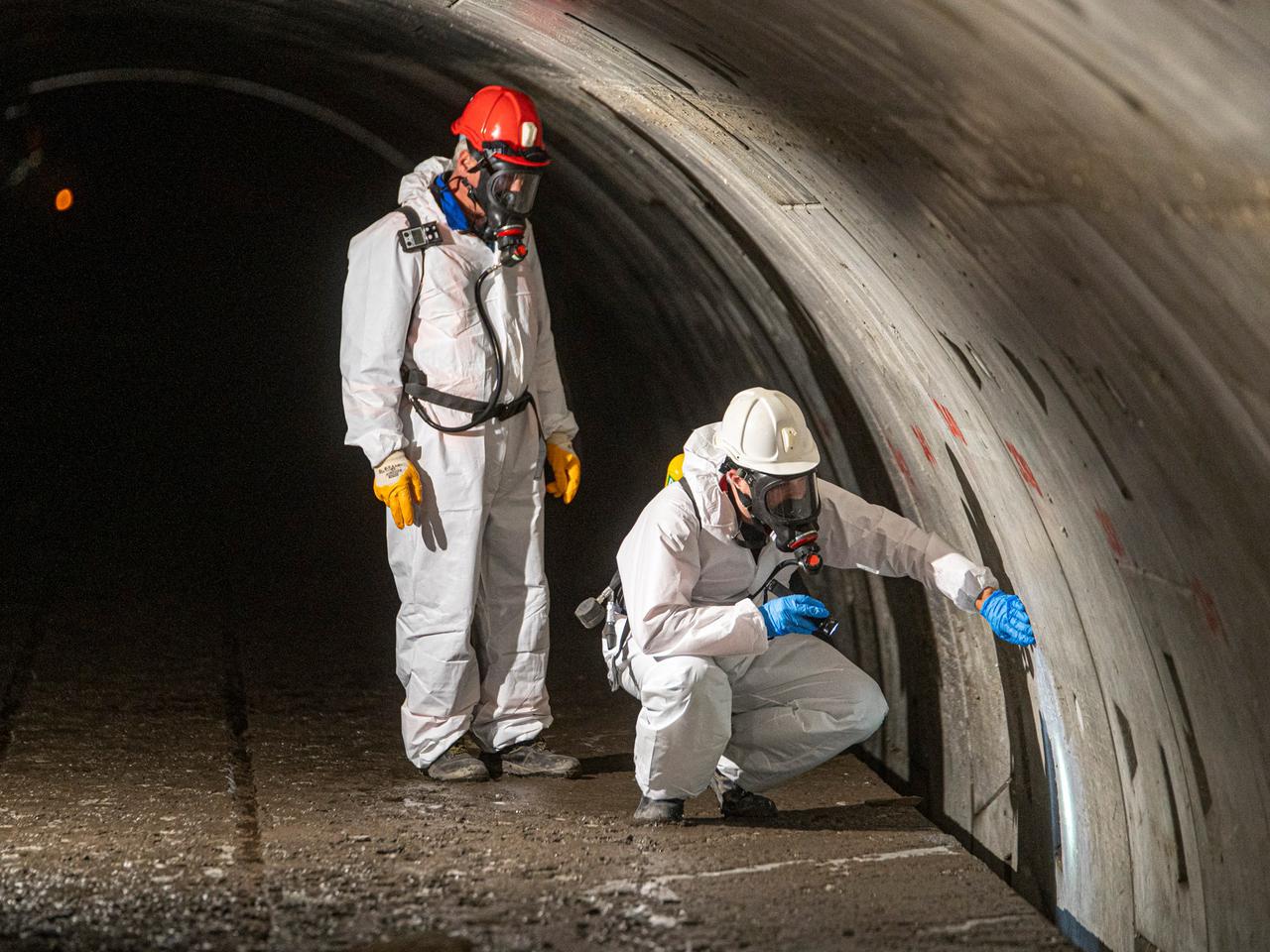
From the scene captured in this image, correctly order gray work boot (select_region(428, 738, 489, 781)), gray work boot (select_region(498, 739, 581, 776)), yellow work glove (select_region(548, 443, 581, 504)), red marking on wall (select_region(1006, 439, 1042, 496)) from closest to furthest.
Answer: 1. red marking on wall (select_region(1006, 439, 1042, 496))
2. gray work boot (select_region(428, 738, 489, 781))
3. gray work boot (select_region(498, 739, 581, 776))
4. yellow work glove (select_region(548, 443, 581, 504))

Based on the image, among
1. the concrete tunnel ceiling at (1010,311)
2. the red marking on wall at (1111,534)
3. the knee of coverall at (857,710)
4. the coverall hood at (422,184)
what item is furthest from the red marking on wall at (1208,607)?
the coverall hood at (422,184)

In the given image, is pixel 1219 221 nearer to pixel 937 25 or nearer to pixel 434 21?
pixel 937 25

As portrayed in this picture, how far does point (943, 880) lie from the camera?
12.1 ft

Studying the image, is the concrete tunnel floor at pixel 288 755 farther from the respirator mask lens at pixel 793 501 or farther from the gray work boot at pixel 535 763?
the respirator mask lens at pixel 793 501

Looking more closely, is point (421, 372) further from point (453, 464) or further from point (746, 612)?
point (746, 612)

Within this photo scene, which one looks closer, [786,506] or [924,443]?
[786,506]

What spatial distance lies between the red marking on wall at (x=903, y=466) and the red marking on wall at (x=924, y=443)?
188 mm

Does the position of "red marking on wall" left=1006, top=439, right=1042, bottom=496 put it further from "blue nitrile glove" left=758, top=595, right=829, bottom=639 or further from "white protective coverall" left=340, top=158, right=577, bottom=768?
"white protective coverall" left=340, top=158, right=577, bottom=768

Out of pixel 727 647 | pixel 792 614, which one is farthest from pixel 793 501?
pixel 727 647

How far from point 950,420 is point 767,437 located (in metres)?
0.65

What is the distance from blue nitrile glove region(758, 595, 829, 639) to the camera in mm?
3793

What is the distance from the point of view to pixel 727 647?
385 cm

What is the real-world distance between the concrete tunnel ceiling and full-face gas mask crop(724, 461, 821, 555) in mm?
528

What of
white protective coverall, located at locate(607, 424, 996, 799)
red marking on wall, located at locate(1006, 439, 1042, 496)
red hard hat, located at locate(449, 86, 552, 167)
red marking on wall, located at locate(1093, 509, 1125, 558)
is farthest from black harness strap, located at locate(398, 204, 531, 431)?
red marking on wall, located at locate(1093, 509, 1125, 558)
